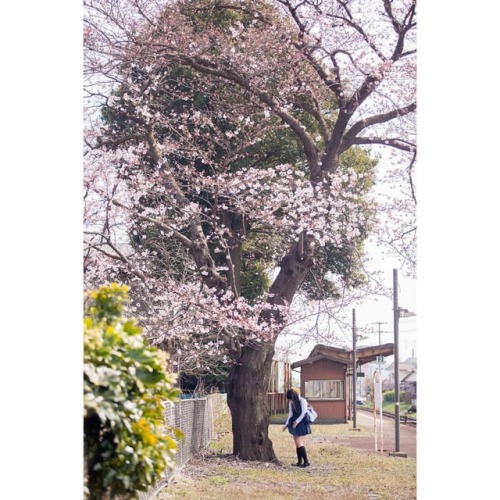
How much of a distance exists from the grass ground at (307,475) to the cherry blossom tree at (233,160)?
12 cm

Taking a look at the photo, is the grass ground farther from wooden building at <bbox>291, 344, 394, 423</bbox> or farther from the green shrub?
the green shrub

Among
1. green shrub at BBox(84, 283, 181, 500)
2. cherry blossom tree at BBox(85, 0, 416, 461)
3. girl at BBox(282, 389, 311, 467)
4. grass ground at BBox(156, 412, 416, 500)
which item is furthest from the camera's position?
cherry blossom tree at BBox(85, 0, 416, 461)

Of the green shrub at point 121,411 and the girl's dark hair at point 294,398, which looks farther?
the girl's dark hair at point 294,398

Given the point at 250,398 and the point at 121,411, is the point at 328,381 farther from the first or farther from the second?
the point at 121,411

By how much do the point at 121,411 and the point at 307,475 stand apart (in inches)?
54.5

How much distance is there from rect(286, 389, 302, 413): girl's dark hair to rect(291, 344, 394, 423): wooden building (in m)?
0.03

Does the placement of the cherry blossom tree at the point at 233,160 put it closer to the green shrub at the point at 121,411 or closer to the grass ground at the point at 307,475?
the grass ground at the point at 307,475

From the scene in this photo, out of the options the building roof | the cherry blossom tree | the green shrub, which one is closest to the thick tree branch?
the cherry blossom tree

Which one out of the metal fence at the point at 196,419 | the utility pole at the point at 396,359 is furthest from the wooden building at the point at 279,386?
the utility pole at the point at 396,359

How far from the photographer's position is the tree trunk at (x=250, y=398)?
12.2ft

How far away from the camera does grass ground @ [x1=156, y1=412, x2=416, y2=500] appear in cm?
349
